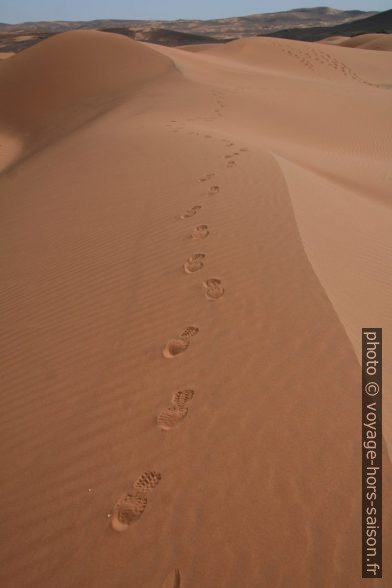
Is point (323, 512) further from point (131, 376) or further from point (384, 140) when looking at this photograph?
point (384, 140)

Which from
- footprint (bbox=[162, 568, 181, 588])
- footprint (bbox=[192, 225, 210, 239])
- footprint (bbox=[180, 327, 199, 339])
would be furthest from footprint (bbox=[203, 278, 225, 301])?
footprint (bbox=[162, 568, 181, 588])

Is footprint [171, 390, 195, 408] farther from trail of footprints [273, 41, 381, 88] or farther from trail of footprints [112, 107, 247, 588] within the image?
trail of footprints [273, 41, 381, 88]

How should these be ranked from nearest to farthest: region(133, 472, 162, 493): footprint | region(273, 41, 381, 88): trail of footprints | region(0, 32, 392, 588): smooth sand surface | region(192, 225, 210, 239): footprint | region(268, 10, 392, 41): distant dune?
region(0, 32, 392, 588): smooth sand surface
region(133, 472, 162, 493): footprint
region(192, 225, 210, 239): footprint
region(273, 41, 381, 88): trail of footprints
region(268, 10, 392, 41): distant dune

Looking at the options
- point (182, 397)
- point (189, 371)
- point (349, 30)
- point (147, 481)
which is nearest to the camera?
point (147, 481)

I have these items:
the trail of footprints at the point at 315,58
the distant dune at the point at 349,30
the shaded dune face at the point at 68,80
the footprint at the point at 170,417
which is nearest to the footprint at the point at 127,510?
the footprint at the point at 170,417

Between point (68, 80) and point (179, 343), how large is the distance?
17.9 meters

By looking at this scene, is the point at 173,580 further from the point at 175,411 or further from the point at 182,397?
the point at 182,397

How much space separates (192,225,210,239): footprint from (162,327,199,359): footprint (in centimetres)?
148

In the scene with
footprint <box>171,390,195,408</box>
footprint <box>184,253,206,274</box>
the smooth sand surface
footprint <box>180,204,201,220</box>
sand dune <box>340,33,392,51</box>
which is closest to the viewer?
the smooth sand surface

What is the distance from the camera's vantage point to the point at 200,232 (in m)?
4.59

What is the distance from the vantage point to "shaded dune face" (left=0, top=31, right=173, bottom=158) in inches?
585

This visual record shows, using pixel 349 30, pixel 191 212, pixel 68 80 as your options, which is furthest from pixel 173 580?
pixel 349 30

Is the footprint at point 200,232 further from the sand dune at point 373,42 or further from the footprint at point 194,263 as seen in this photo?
the sand dune at point 373,42

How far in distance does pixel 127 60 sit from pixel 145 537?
2009 cm
